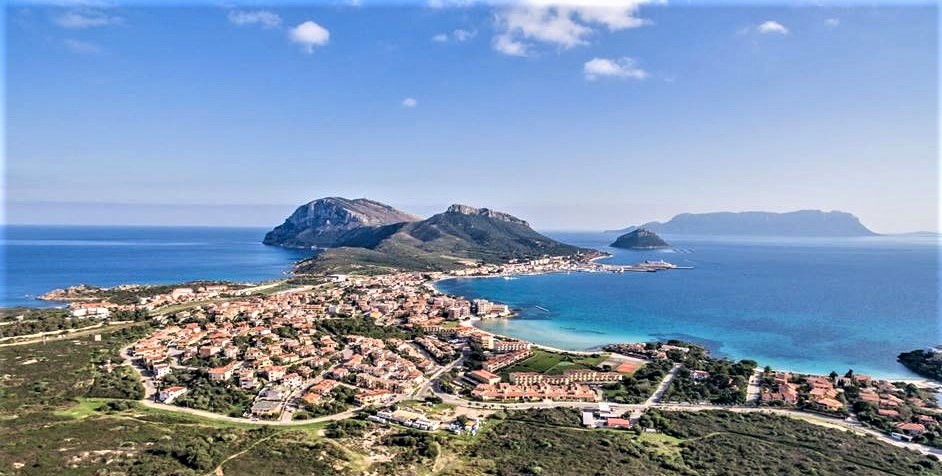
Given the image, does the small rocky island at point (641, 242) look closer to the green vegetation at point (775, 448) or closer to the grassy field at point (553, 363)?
the grassy field at point (553, 363)

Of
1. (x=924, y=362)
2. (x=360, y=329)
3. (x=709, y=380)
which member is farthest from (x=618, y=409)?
(x=924, y=362)

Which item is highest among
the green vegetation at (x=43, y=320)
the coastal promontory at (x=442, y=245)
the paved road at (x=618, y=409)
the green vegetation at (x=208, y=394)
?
the coastal promontory at (x=442, y=245)

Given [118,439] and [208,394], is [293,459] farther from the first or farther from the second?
[208,394]

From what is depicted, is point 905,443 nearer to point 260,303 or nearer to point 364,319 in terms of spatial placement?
A: point 364,319

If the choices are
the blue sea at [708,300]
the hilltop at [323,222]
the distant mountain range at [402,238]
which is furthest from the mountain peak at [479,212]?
the blue sea at [708,300]

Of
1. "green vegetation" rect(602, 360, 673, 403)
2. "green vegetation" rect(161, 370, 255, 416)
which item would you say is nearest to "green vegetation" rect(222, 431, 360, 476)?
"green vegetation" rect(161, 370, 255, 416)

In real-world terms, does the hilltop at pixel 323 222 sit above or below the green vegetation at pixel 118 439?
above

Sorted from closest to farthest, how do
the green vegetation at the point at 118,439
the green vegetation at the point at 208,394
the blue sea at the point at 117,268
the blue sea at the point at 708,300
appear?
1. the green vegetation at the point at 118,439
2. the green vegetation at the point at 208,394
3. the blue sea at the point at 708,300
4. the blue sea at the point at 117,268
